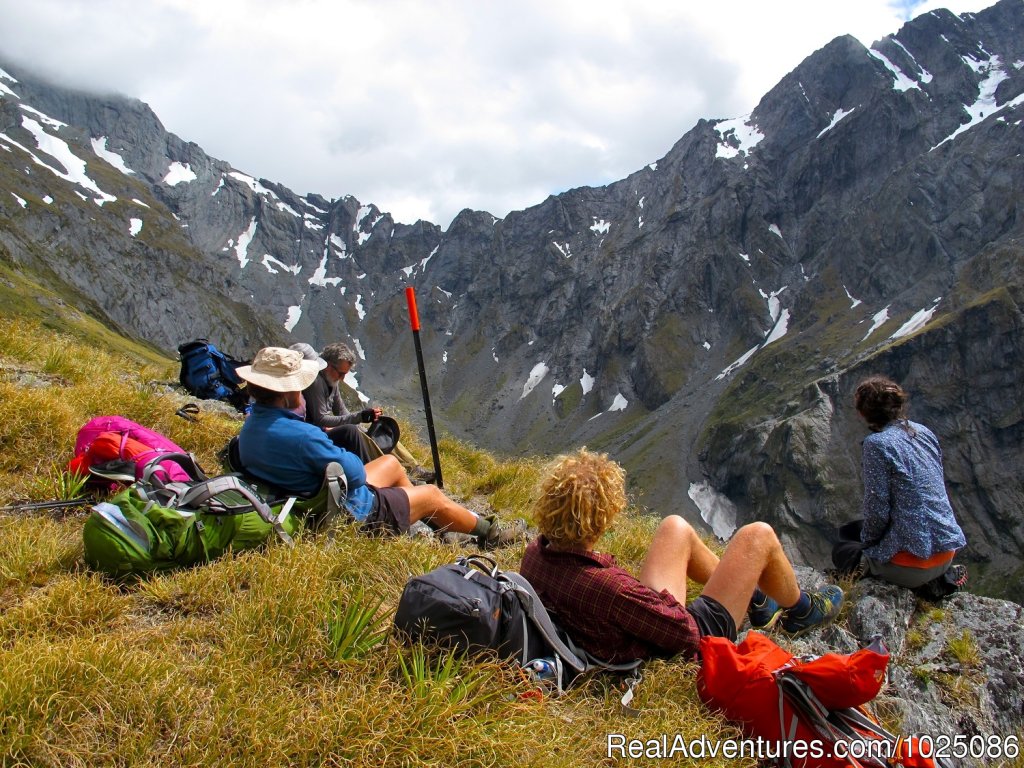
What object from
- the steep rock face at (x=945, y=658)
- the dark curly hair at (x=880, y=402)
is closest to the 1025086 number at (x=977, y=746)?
the steep rock face at (x=945, y=658)

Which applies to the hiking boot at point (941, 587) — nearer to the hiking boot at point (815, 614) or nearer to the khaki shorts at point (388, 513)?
the hiking boot at point (815, 614)

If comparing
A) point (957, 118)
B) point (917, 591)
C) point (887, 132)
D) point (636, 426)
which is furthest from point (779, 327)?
point (917, 591)

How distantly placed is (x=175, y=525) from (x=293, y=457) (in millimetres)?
1176

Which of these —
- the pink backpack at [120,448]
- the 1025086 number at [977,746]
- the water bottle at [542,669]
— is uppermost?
the pink backpack at [120,448]

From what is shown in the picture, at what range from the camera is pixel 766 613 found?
551 cm

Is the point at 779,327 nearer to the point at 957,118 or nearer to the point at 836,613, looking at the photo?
the point at 957,118

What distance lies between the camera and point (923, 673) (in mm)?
5086

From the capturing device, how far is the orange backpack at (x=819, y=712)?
336 cm

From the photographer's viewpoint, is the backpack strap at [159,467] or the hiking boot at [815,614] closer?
the backpack strap at [159,467]

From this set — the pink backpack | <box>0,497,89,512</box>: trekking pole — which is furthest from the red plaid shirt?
<box>0,497,89,512</box>: trekking pole

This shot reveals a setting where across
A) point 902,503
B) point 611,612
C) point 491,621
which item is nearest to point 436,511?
point 611,612

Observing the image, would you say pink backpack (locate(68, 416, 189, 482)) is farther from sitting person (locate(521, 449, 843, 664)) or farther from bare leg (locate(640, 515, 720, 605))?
bare leg (locate(640, 515, 720, 605))

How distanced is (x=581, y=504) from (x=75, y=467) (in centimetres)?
530

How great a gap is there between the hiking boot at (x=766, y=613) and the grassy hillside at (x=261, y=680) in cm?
179
